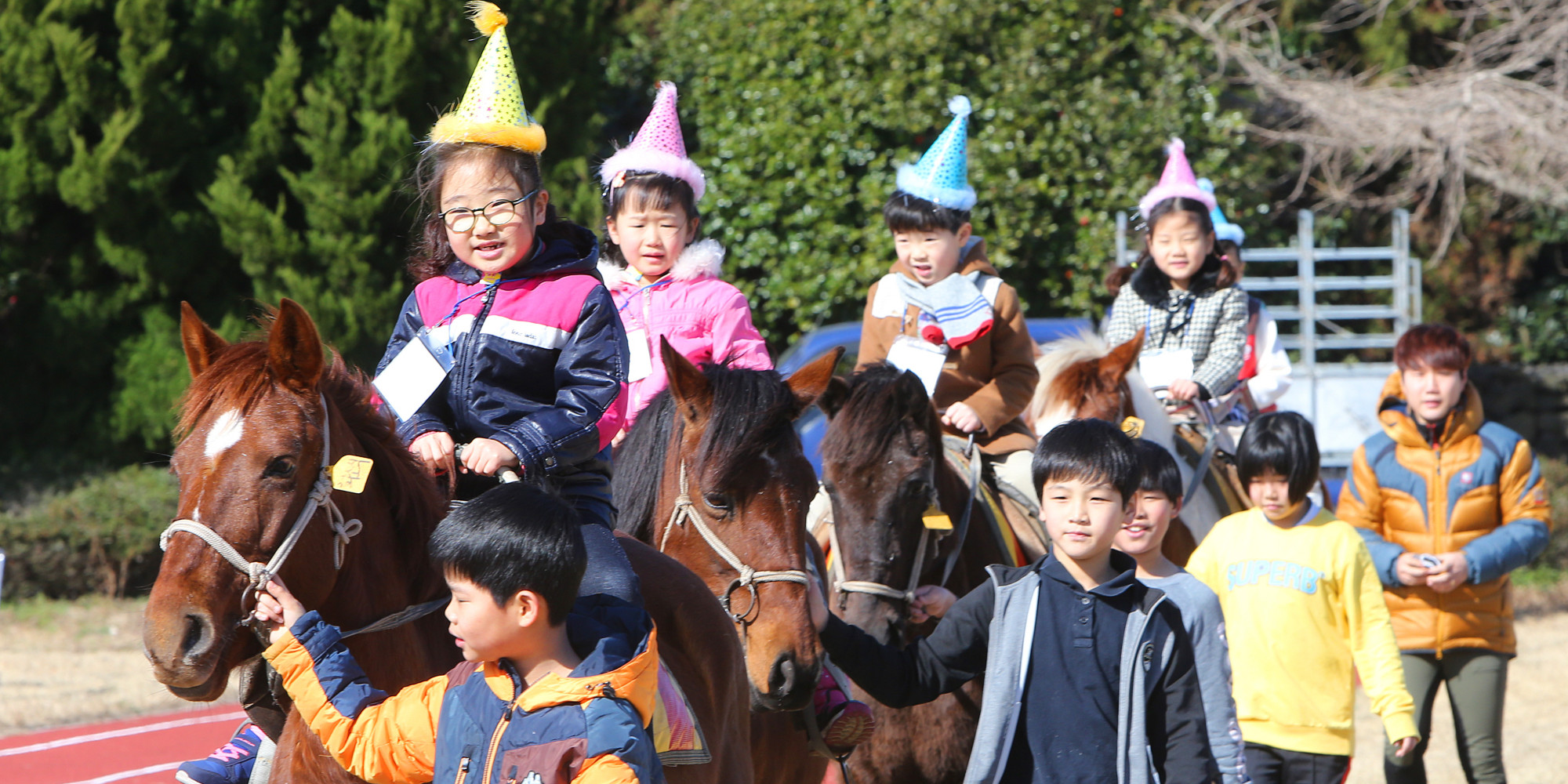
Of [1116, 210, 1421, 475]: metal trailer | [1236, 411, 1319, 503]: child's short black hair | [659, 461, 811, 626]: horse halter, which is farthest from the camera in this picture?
[1116, 210, 1421, 475]: metal trailer

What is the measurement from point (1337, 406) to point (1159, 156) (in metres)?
2.73

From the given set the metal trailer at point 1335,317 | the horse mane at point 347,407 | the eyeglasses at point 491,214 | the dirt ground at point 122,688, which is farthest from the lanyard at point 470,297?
the metal trailer at point 1335,317

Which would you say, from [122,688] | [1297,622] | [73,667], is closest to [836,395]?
[1297,622]

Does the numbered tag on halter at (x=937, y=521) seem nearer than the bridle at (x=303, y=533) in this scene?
No

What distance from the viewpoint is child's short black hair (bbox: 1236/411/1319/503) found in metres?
4.54

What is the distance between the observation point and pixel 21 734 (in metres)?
6.75

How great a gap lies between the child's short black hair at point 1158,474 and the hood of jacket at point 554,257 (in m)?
1.44

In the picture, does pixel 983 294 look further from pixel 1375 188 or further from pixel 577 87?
pixel 1375 188

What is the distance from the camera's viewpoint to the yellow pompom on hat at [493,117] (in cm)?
313

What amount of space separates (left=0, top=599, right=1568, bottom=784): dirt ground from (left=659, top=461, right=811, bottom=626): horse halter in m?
4.77

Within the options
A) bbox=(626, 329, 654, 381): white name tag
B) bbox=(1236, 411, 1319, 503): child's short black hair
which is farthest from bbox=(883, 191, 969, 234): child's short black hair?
bbox=(1236, 411, 1319, 503): child's short black hair

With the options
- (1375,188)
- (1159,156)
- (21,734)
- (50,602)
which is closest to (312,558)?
(21,734)

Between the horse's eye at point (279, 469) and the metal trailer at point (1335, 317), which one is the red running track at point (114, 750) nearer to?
the horse's eye at point (279, 469)

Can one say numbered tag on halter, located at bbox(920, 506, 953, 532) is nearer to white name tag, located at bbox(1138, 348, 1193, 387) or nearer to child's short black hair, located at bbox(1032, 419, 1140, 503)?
child's short black hair, located at bbox(1032, 419, 1140, 503)
